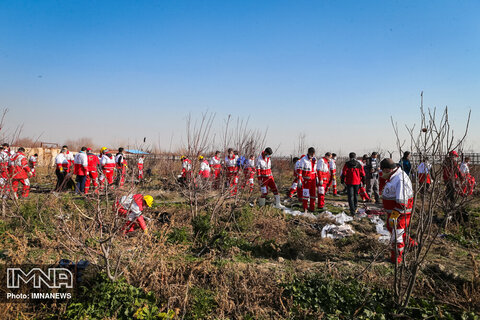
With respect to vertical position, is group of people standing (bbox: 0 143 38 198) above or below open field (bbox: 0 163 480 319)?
above

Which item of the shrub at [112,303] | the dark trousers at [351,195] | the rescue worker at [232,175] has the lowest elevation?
the shrub at [112,303]

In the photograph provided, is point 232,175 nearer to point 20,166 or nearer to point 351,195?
point 351,195

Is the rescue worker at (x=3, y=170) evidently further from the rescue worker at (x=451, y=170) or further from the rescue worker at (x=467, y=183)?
the rescue worker at (x=467, y=183)

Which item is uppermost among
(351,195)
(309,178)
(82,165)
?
(82,165)

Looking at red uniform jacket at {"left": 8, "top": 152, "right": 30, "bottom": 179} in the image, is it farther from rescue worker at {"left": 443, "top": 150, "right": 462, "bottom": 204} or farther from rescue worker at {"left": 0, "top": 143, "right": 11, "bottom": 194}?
rescue worker at {"left": 443, "top": 150, "right": 462, "bottom": 204}

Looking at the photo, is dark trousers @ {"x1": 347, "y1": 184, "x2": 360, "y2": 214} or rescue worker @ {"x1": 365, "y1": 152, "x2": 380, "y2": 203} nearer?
dark trousers @ {"x1": 347, "y1": 184, "x2": 360, "y2": 214}

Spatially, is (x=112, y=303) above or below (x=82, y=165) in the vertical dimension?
below

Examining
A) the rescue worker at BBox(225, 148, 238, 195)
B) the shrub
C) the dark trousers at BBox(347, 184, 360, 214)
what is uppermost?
the rescue worker at BBox(225, 148, 238, 195)

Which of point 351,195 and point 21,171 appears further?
point 351,195

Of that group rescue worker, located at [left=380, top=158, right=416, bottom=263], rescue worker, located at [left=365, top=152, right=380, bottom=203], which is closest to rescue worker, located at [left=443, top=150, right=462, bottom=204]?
rescue worker, located at [left=380, top=158, right=416, bottom=263]

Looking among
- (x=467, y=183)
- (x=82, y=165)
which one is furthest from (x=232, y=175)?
(x=82, y=165)

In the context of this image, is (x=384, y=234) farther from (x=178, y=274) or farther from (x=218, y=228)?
(x=178, y=274)

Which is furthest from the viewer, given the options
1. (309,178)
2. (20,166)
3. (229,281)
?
(309,178)

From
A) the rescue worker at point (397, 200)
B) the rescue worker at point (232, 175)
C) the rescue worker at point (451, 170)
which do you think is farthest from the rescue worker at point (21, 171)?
the rescue worker at point (451, 170)
